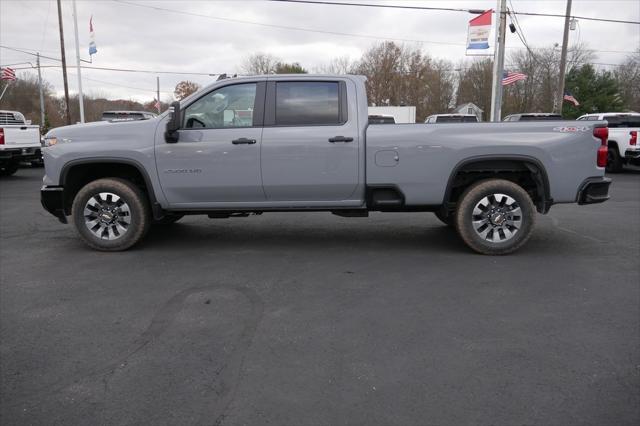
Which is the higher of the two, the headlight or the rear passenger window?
the rear passenger window

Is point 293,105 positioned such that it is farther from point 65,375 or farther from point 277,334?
point 65,375

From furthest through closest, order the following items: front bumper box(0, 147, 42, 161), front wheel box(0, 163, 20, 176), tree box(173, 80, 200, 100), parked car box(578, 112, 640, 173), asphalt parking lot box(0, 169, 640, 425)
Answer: tree box(173, 80, 200, 100) → parked car box(578, 112, 640, 173) → front wheel box(0, 163, 20, 176) → front bumper box(0, 147, 42, 161) → asphalt parking lot box(0, 169, 640, 425)

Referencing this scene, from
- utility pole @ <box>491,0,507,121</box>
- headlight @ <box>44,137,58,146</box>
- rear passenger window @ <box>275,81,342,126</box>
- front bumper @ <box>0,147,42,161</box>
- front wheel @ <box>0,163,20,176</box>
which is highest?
utility pole @ <box>491,0,507,121</box>

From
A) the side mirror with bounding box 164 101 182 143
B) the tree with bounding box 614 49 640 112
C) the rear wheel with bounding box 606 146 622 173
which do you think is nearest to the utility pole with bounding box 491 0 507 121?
the rear wheel with bounding box 606 146 622 173

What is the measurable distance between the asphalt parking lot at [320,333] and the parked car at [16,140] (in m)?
8.48

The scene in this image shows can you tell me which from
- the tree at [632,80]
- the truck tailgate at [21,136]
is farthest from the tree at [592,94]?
the truck tailgate at [21,136]

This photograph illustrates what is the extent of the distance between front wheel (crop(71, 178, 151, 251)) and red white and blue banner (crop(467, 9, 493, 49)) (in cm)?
1838

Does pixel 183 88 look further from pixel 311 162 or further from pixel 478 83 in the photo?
pixel 311 162

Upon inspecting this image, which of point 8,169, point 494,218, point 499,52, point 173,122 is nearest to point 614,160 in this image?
point 499,52

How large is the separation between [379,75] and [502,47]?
1663 inches

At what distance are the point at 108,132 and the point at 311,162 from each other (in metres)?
2.41

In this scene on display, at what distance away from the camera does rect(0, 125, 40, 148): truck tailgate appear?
13.4 meters

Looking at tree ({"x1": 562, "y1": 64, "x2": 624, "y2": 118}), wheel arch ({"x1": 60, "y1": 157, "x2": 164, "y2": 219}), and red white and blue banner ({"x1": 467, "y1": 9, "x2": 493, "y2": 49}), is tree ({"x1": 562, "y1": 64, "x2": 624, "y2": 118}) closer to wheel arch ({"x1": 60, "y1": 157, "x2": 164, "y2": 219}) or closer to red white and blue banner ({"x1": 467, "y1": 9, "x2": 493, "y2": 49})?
red white and blue banner ({"x1": 467, "y1": 9, "x2": 493, "y2": 49})

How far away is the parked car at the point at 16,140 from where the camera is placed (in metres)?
13.4
